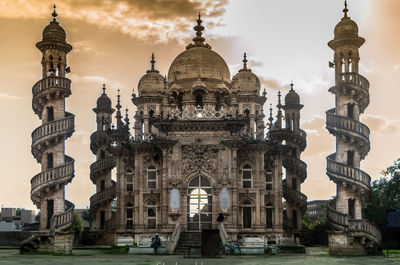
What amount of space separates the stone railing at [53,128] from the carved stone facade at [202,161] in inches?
286

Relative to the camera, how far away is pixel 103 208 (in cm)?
6072

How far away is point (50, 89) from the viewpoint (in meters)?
45.4

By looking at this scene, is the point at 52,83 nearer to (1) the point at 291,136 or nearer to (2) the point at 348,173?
(2) the point at 348,173

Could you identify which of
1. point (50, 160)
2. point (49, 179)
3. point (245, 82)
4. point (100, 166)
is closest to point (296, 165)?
point (245, 82)

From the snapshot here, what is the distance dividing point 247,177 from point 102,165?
51.5ft

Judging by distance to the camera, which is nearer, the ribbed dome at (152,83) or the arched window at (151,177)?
the arched window at (151,177)

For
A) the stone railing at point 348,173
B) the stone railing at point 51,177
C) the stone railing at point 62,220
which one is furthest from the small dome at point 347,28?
the stone railing at point 62,220

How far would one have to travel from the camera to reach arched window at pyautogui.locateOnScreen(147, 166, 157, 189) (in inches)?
2058

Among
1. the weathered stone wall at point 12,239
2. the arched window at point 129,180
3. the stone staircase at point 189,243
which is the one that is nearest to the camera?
the stone staircase at point 189,243

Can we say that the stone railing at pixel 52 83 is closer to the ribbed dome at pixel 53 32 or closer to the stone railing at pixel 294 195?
the ribbed dome at pixel 53 32

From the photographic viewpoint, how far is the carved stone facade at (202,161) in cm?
4988

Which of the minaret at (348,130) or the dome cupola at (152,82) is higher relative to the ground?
the dome cupola at (152,82)

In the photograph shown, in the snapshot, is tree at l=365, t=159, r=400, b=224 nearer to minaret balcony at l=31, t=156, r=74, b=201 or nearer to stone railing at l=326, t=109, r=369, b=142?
stone railing at l=326, t=109, r=369, b=142

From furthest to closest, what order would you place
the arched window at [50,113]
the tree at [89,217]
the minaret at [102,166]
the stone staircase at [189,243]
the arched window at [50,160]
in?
the tree at [89,217], the minaret at [102,166], the arched window at [50,113], the arched window at [50,160], the stone staircase at [189,243]
